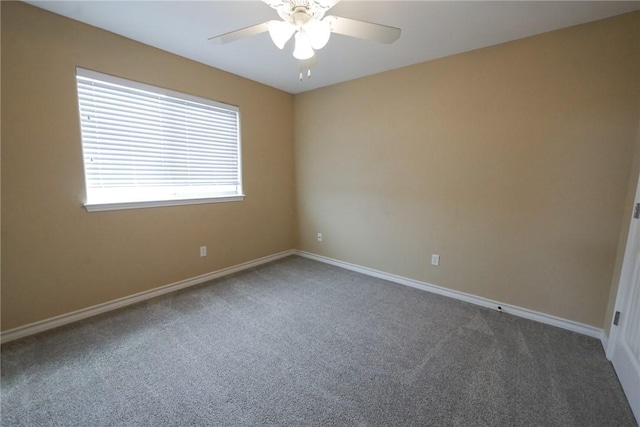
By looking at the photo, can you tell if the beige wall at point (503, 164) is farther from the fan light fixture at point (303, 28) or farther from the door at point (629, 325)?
the fan light fixture at point (303, 28)

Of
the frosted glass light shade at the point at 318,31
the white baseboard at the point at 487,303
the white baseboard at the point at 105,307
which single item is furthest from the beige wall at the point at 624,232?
the white baseboard at the point at 105,307

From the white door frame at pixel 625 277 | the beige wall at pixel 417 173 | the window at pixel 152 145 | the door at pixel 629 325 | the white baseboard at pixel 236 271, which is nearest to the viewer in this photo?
the door at pixel 629 325

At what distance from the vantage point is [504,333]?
2.18 m

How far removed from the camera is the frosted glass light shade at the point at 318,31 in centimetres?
140

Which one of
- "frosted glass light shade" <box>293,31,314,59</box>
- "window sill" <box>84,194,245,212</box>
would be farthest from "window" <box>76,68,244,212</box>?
"frosted glass light shade" <box>293,31,314,59</box>

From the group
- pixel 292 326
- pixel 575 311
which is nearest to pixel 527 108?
pixel 575 311

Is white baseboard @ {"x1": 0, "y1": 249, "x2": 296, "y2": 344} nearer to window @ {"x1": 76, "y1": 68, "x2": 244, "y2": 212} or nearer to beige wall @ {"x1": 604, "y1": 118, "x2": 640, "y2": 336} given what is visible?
window @ {"x1": 76, "y1": 68, "x2": 244, "y2": 212}

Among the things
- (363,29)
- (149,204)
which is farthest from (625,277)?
(149,204)

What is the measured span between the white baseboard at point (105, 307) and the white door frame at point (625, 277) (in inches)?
136

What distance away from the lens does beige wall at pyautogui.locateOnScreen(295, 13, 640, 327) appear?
202 cm

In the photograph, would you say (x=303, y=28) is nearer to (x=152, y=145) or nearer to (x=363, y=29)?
(x=363, y=29)

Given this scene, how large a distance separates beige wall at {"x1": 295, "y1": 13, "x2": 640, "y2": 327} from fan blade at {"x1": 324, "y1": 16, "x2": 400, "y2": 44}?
1.51 m

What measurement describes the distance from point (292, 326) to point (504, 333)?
→ 5.62 ft

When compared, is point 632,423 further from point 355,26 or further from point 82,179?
point 82,179
